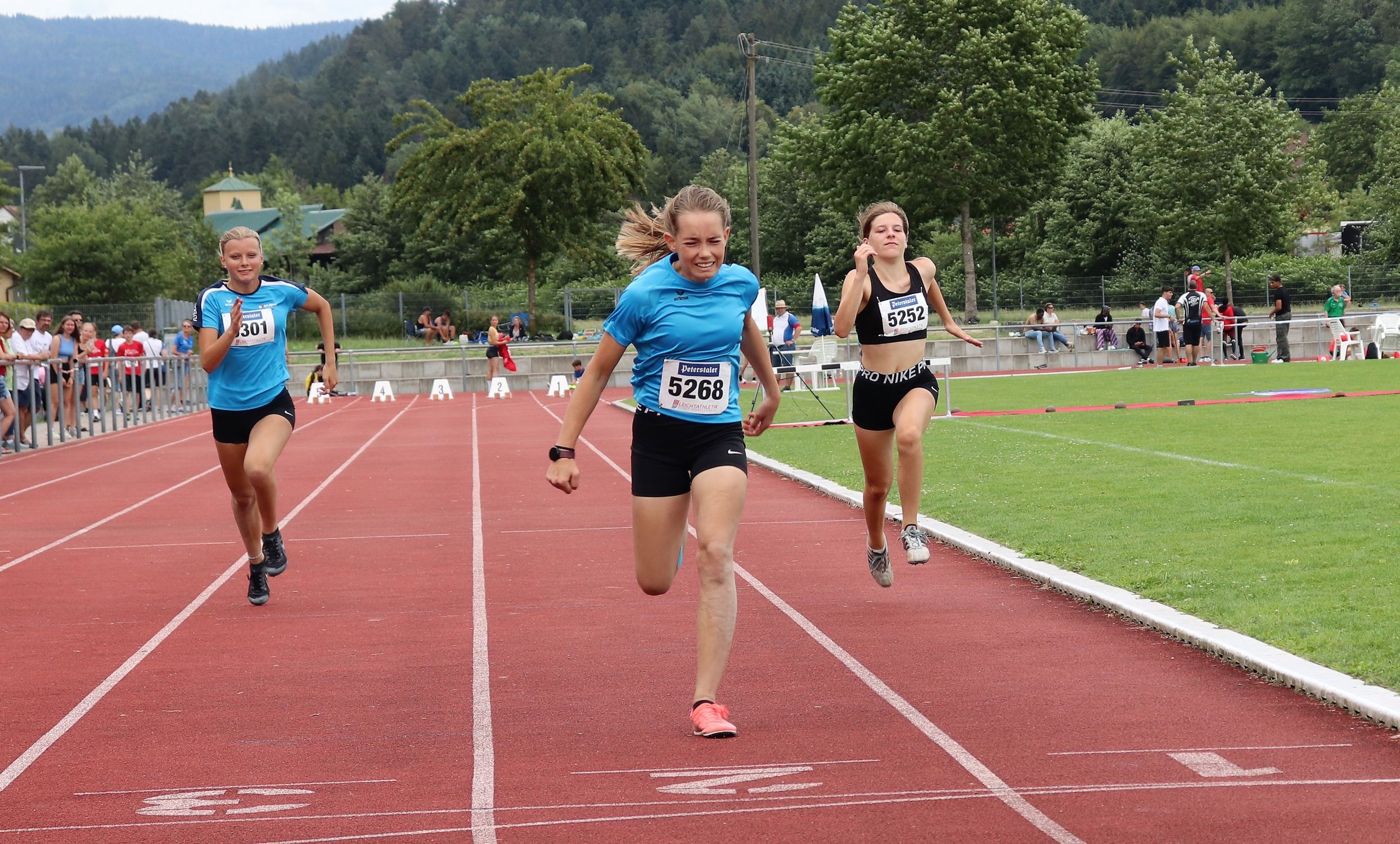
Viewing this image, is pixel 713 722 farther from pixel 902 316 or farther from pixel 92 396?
pixel 92 396

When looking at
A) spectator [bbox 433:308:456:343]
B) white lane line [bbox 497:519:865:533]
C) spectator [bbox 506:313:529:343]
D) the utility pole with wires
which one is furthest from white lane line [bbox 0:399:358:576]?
spectator [bbox 433:308:456:343]

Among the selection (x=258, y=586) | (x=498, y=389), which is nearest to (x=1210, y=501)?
(x=258, y=586)

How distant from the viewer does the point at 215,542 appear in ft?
36.4

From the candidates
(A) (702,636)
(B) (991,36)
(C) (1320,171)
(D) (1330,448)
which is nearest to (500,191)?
(B) (991,36)

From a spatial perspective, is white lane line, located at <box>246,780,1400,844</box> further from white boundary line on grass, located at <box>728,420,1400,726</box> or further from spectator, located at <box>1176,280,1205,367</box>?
spectator, located at <box>1176,280,1205,367</box>

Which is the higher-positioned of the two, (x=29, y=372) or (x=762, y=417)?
(x=29, y=372)

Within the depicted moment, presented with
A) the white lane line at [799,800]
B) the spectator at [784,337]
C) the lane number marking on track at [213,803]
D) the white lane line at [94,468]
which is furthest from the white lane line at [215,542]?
the spectator at [784,337]

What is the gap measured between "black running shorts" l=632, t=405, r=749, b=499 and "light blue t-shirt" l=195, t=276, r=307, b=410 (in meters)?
3.36

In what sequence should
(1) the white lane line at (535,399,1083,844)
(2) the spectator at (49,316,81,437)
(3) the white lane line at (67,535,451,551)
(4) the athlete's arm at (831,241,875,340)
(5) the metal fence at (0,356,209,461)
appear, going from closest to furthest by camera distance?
(1) the white lane line at (535,399,1083,844)
(4) the athlete's arm at (831,241,875,340)
(3) the white lane line at (67,535,451,551)
(5) the metal fence at (0,356,209,461)
(2) the spectator at (49,316,81,437)

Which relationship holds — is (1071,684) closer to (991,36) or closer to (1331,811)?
(1331,811)

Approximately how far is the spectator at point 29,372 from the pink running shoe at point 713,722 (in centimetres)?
1705

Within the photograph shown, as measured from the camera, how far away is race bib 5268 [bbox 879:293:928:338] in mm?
8289

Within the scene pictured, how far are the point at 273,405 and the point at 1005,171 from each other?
47056 mm

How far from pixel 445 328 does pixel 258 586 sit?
129 ft
